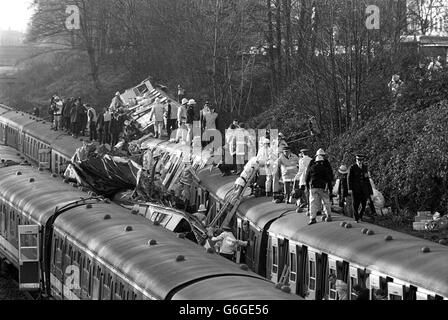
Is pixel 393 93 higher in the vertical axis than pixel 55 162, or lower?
higher

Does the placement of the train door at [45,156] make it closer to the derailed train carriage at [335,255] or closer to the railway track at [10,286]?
the railway track at [10,286]

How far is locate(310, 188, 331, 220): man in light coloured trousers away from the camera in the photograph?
19.5 meters

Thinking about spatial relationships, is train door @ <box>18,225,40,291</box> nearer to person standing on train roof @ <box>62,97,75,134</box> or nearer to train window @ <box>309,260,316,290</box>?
train window @ <box>309,260,316,290</box>

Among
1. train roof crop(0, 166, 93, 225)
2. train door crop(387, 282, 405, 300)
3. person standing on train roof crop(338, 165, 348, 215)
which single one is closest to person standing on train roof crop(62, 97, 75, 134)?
train roof crop(0, 166, 93, 225)

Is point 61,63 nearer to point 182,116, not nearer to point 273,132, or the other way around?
point 182,116

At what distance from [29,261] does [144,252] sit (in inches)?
266

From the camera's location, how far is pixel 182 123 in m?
35.8

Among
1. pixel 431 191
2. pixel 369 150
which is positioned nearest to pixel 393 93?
pixel 369 150

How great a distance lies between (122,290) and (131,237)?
5.25 ft

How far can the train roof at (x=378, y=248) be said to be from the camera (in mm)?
14484

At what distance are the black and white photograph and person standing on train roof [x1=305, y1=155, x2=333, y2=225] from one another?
3 centimetres

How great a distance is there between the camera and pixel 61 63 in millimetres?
76938

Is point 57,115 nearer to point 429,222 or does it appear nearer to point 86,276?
point 429,222

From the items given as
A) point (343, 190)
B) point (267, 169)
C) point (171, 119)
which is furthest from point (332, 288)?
point (171, 119)
